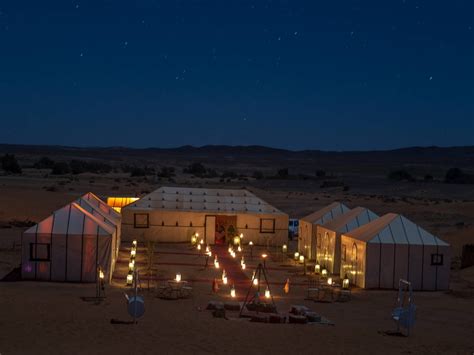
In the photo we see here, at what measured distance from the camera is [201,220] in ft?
110

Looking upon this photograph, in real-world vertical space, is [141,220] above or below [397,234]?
below

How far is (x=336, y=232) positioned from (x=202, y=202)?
11.1 m

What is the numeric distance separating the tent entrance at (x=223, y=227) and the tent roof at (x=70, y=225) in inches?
528

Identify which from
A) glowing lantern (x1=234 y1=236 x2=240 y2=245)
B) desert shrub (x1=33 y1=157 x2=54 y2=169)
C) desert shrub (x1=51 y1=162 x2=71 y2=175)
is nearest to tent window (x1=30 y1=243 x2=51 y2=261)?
glowing lantern (x1=234 y1=236 x2=240 y2=245)

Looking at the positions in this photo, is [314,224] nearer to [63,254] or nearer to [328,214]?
[328,214]

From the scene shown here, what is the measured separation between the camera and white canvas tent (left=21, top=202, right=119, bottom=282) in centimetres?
1981

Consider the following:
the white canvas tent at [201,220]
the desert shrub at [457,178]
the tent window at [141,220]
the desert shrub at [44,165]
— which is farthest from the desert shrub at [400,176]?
the tent window at [141,220]

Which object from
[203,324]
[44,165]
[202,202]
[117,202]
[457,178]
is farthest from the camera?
[44,165]

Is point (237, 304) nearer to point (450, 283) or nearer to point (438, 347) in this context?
point (438, 347)

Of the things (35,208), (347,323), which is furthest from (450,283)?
(35,208)

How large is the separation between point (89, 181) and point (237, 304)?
51.7 m

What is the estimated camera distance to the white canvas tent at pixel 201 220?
109 ft

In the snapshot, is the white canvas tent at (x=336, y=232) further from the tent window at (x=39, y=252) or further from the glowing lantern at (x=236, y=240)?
the tent window at (x=39, y=252)

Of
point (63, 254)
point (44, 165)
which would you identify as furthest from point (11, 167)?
point (63, 254)
